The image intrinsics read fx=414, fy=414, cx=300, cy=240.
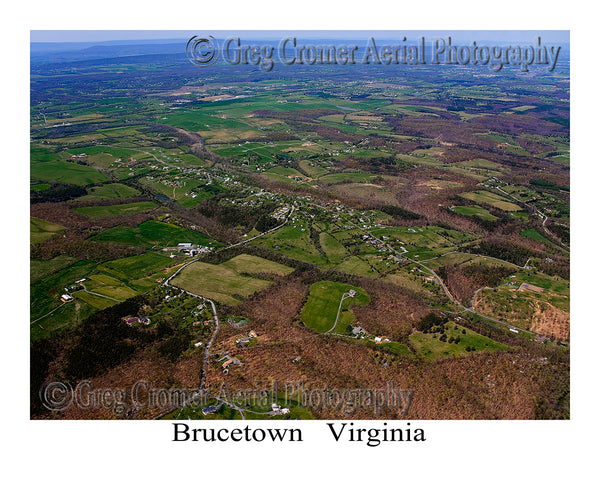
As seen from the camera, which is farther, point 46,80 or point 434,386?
point 46,80

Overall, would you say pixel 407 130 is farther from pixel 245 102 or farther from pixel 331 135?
pixel 245 102

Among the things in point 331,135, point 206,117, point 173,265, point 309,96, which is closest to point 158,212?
point 173,265

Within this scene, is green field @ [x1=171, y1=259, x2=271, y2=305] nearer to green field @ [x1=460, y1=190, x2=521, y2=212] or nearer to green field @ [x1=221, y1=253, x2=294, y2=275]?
green field @ [x1=221, y1=253, x2=294, y2=275]

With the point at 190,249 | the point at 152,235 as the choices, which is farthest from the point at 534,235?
the point at 152,235

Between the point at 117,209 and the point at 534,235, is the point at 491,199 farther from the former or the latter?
the point at 117,209

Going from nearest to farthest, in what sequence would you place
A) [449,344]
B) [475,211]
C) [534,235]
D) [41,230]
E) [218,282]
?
[449,344], [218,282], [41,230], [534,235], [475,211]

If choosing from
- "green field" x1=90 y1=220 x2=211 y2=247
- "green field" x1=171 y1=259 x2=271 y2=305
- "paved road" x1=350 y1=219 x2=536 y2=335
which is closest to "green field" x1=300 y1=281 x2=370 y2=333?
"green field" x1=171 y1=259 x2=271 y2=305

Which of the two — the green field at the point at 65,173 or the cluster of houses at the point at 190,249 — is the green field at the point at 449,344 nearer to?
the cluster of houses at the point at 190,249
